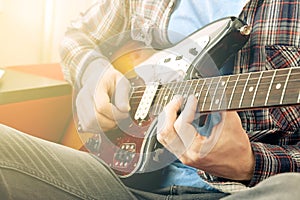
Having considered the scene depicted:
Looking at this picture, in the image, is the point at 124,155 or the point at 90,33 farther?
the point at 90,33

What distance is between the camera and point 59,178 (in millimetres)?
708

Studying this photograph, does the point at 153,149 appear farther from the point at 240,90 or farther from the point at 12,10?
the point at 12,10

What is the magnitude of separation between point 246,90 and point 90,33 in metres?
0.62

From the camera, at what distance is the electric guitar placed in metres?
0.67

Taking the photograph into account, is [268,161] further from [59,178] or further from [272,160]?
[59,178]

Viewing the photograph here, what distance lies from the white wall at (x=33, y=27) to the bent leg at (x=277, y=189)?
132 cm

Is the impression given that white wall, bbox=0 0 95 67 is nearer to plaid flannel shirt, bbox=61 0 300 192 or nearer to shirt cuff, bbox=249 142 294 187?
plaid flannel shirt, bbox=61 0 300 192

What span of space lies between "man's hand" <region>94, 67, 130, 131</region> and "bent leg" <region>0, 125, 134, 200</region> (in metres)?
0.12

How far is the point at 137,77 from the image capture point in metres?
0.94

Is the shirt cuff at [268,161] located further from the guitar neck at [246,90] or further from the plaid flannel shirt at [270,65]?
the guitar neck at [246,90]

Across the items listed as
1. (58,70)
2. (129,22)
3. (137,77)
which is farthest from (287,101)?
(58,70)

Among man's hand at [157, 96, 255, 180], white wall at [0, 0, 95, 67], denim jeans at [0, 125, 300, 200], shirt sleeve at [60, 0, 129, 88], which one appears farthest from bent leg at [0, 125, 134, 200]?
white wall at [0, 0, 95, 67]

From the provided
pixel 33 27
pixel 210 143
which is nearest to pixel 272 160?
pixel 210 143

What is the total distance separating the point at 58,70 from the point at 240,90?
878 millimetres
